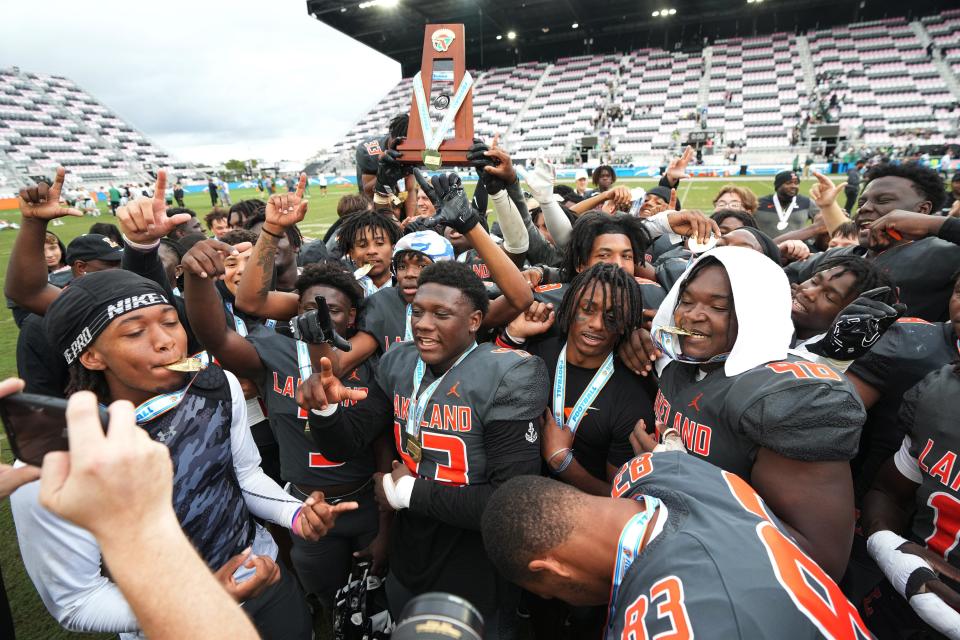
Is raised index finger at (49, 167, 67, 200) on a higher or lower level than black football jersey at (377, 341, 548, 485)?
higher

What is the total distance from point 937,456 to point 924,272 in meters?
1.82

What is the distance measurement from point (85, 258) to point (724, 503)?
171 inches

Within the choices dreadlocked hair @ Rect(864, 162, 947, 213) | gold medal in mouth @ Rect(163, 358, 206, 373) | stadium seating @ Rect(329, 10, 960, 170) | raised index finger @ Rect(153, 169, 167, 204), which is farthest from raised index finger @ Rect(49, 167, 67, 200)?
stadium seating @ Rect(329, 10, 960, 170)

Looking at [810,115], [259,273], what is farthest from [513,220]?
[810,115]

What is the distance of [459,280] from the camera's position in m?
2.31

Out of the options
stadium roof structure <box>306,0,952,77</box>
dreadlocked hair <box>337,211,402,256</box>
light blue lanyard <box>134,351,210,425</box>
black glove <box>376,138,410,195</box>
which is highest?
stadium roof structure <box>306,0,952,77</box>

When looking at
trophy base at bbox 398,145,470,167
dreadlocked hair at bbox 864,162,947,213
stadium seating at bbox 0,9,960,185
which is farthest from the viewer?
stadium seating at bbox 0,9,960,185

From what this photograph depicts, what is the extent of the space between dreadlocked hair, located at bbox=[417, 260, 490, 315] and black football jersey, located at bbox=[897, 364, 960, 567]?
1.86 meters

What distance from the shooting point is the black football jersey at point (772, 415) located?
5.00 feet

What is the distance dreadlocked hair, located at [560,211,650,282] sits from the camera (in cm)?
322

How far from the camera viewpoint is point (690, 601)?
109cm

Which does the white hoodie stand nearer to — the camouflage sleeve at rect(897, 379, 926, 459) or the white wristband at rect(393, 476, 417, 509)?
the camouflage sleeve at rect(897, 379, 926, 459)

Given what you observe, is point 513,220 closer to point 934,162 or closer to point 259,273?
point 259,273

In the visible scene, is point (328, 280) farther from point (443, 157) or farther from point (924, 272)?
point (924, 272)
